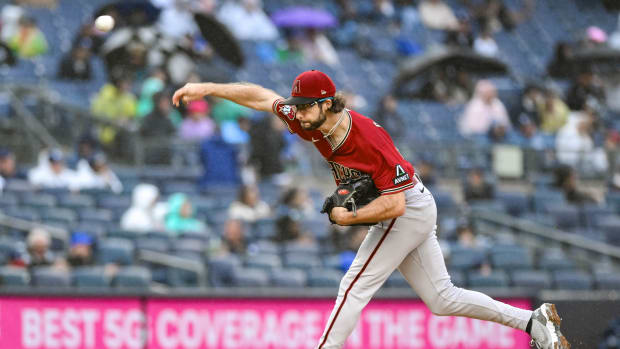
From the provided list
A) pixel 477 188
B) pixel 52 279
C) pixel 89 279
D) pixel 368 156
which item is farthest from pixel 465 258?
pixel 368 156

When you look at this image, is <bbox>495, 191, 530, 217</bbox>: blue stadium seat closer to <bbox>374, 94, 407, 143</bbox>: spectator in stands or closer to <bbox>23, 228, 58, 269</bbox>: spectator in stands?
<bbox>374, 94, 407, 143</bbox>: spectator in stands

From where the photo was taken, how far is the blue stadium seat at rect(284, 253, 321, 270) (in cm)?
1034

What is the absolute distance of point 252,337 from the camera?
866 centimetres

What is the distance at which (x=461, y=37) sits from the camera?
1659 cm

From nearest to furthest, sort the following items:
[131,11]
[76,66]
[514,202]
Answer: [514,202] → [76,66] → [131,11]

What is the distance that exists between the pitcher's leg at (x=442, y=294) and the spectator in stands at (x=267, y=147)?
6.97 meters

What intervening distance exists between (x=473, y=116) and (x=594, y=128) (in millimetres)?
2051

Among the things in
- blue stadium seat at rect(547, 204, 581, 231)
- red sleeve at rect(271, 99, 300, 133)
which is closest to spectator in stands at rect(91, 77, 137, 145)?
blue stadium seat at rect(547, 204, 581, 231)

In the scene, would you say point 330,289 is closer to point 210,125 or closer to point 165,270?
point 165,270

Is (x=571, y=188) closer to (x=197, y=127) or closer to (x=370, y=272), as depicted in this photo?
(x=197, y=127)

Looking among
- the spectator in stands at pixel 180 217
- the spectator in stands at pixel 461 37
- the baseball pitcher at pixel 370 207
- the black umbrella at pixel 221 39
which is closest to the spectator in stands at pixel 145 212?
the spectator in stands at pixel 180 217

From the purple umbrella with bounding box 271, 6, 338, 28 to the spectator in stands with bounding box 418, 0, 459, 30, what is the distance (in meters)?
2.89

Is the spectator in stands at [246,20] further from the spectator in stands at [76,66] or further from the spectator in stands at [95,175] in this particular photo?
the spectator in stands at [95,175]

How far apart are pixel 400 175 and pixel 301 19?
10830mm
